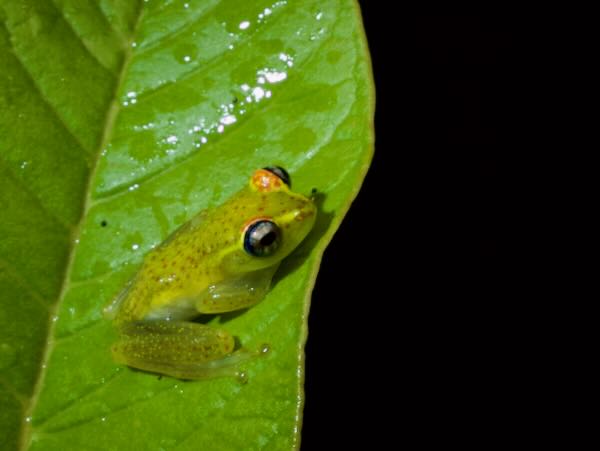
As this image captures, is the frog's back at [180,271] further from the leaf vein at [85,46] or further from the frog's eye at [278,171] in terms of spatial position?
the leaf vein at [85,46]

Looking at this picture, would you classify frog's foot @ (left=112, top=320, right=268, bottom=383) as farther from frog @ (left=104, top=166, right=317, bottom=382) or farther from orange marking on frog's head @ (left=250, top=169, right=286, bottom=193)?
orange marking on frog's head @ (left=250, top=169, right=286, bottom=193)

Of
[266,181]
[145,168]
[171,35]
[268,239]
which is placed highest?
[171,35]

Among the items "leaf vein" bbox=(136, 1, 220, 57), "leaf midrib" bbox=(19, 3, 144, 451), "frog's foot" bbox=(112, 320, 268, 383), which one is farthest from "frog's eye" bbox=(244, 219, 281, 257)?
"leaf vein" bbox=(136, 1, 220, 57)

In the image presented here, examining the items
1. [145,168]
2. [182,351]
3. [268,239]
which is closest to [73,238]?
[145,168]

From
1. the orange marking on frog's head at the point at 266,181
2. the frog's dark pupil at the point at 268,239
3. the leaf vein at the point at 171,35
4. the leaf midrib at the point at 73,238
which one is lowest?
the frog's dark pupil at the point at 268,239

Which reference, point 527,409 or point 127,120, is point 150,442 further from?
point 527,409

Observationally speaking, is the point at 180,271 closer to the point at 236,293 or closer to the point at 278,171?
the point at 236,293

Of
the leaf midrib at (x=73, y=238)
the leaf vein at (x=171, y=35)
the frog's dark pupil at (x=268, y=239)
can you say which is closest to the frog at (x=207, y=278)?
the frog's dark pupil at (x=268, y=239)

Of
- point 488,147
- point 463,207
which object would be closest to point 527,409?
point 463,207
